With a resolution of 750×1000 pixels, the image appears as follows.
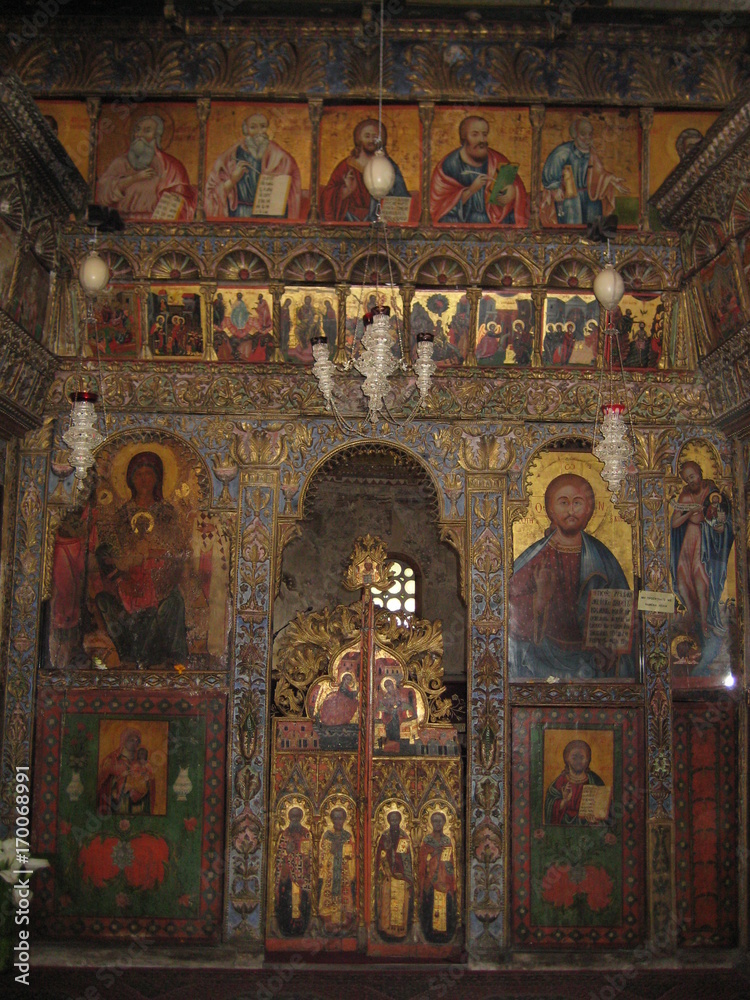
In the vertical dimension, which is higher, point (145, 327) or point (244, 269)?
point (244, 269)

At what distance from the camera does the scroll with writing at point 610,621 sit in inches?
313

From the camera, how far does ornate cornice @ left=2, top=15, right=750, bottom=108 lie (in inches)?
306

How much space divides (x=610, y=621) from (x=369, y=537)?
2057 millimetres

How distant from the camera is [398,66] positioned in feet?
25.6

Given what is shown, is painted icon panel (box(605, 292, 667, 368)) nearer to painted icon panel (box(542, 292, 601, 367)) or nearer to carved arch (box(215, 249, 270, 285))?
painted icon panel (box(542, 292, 601, 367))

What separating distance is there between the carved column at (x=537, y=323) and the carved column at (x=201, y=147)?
2.72 meters

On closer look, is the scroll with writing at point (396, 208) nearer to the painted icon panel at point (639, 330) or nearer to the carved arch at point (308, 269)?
the carved arch at point (308, 269)

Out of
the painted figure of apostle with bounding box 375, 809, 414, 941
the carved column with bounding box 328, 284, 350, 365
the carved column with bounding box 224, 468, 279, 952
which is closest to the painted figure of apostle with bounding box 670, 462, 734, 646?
the painted figure of apostle with bounding box 375, 809, 414, 941

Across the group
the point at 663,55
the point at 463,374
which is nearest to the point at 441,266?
the point at 463,374

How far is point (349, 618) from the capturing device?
7.89m

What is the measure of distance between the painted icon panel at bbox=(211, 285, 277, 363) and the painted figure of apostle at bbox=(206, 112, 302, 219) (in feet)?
2.00

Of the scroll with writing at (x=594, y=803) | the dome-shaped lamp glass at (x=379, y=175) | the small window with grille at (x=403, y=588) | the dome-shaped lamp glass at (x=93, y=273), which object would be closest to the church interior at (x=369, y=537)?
the scroll with writing at (x=594, y=803)

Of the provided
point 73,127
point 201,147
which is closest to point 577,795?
point 201,147

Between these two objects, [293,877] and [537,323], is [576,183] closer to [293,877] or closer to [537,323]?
[537,323]
